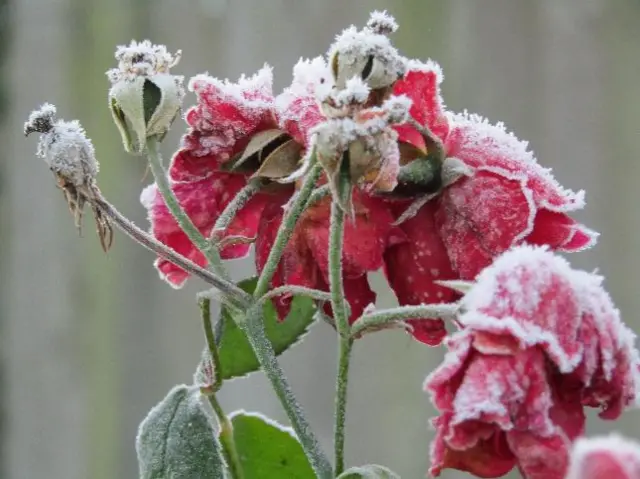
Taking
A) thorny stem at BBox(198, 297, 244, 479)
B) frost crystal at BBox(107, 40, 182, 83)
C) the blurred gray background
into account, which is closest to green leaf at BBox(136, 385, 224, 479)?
thorny stem at BBox(198, 297, 244, 479)

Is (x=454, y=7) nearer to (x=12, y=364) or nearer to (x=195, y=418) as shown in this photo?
(x=12, y=364)

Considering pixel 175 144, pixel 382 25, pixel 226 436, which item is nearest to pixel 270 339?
pixel 226 436

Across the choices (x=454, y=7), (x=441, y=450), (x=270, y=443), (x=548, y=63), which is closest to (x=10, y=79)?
(x=454, y=7)

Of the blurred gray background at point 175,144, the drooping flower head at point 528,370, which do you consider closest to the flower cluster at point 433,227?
the drooping flower head at point 528,370

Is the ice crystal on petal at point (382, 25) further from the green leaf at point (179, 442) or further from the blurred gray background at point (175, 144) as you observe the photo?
the blurred gray background at point (175, 144)

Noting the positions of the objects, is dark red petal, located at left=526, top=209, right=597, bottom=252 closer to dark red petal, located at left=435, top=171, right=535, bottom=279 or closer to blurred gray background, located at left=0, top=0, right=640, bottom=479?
dark red petal, located at left=435, top=171, right=535, bottom=279

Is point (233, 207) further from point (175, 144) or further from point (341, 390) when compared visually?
point (175, 144)
